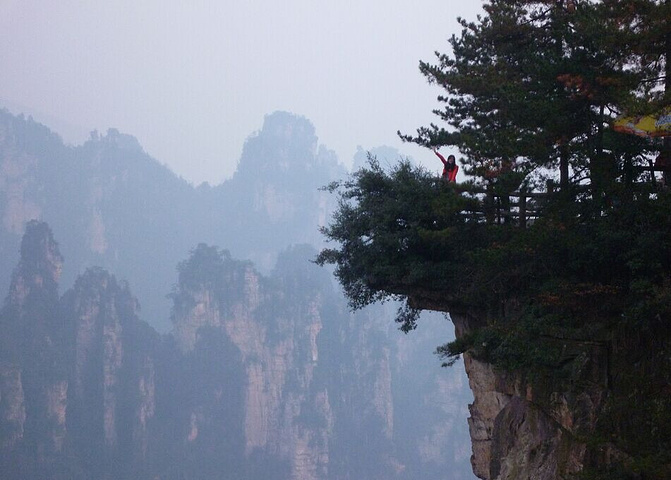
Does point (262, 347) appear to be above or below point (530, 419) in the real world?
above

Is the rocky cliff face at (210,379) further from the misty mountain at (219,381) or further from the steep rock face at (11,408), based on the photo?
the steep rock face at (11,408)

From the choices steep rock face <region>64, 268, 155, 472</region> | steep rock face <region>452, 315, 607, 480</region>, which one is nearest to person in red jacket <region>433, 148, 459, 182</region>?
steep rock face <region>452, 315, 607, 480</region>

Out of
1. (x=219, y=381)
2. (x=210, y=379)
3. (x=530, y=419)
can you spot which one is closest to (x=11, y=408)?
(x=210, y=379)

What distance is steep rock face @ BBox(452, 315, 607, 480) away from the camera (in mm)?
11453

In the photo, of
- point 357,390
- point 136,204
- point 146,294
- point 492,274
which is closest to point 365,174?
point 492,274

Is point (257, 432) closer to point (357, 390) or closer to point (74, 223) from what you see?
point (357, 390)

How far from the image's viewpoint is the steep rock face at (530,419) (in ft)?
37.6

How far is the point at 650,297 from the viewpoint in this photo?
10.7 meters

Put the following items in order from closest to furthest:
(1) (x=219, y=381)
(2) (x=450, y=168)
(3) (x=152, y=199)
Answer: (2) (x=450, y=168) → (1) (x=219, y=381) → (3) (x=152, y=199)

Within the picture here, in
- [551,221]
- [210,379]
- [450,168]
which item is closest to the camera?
[551,221]

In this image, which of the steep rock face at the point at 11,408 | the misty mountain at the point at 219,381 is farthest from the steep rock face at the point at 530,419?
the steep rock face at the point at 11,408

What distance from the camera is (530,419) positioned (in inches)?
506

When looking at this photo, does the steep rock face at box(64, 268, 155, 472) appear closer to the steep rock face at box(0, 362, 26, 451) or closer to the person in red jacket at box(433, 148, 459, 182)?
Answer: the steep rock face at box(0, 362, 26, 451)

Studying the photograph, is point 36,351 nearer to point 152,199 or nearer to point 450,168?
point 152,199
